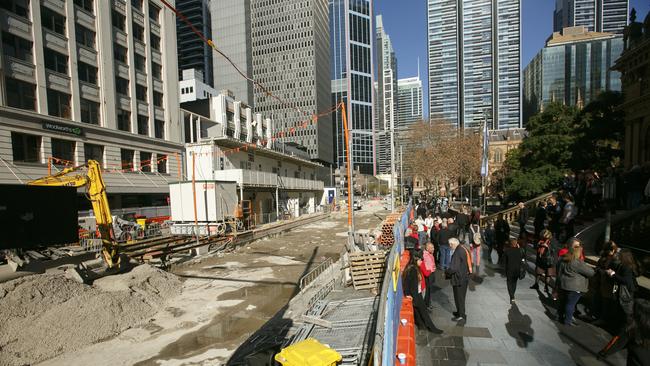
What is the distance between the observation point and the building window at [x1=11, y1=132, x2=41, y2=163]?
1989cm

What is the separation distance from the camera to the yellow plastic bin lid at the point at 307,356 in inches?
149

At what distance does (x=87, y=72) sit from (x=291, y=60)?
271ft

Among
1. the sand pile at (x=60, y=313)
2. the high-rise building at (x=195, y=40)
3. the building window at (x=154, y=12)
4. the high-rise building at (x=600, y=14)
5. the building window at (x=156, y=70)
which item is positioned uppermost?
the high-rise building at (x=600, y=14)

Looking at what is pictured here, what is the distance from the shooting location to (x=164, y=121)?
31438mm

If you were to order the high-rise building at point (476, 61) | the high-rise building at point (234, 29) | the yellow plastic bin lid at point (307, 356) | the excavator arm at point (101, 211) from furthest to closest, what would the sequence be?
the high-rise building at point (476, 61) → the high-rise building at point (234, 29) → the excavator arm at point (101, 211) → the yellow plastic bin lid at point (307, 356)

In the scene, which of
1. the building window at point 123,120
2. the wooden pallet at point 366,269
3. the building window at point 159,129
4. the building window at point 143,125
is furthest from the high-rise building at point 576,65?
the wooden pallet at point 366,269

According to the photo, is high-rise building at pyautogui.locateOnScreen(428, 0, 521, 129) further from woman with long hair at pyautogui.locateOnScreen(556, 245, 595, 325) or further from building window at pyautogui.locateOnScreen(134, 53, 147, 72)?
woman with long hair at pyautogui.locateOnScreen(556, 245, 595, 325)

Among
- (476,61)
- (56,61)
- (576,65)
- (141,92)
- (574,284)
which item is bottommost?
(574,284)

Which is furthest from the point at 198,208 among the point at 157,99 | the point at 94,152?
the point at 157,99

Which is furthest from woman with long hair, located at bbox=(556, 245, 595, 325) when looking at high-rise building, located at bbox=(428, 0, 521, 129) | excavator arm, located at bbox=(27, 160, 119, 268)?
high-rise building, located at bbox=(428, 0, 521, 129)

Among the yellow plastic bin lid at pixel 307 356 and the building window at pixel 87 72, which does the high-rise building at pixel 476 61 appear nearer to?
the building window at pixel 87 72

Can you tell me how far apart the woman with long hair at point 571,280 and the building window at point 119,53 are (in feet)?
113

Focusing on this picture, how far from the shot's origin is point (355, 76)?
94.1m

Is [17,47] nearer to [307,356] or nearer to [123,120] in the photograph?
[123,120]
